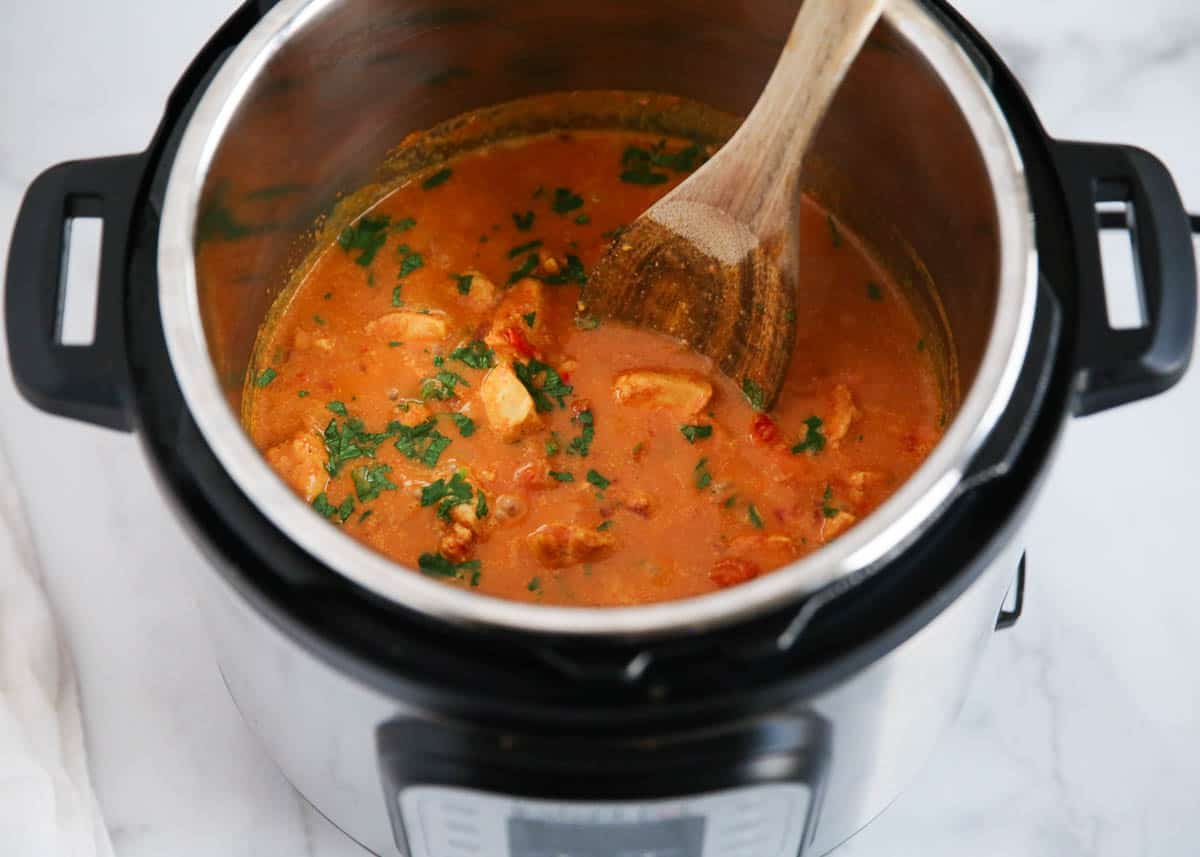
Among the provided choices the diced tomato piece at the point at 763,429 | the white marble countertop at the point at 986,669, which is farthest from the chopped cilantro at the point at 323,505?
the diced tomato piece at the point at 763,429

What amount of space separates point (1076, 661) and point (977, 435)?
99cm

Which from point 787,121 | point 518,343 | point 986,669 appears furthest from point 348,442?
point 986,669

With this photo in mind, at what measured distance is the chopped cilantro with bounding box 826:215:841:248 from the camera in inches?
97.3

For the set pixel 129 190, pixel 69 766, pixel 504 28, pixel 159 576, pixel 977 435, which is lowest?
pixel 69 766

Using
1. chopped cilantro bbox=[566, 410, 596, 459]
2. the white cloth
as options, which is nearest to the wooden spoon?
chopped cilantro bbox=[566, 410, 596, 459]

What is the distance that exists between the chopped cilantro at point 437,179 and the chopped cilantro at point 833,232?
64 centimetres

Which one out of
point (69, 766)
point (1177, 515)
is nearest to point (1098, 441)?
point (1177, 515)

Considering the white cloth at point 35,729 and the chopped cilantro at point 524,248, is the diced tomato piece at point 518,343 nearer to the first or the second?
the chopped cilantro at point 524,248

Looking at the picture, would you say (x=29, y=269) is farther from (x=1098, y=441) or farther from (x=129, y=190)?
(x=1098, y=441)

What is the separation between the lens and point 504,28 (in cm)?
233

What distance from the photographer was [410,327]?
2.33 metres

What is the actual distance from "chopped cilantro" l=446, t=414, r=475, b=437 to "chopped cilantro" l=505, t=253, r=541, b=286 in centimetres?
30

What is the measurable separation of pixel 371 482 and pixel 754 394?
58 centimetres

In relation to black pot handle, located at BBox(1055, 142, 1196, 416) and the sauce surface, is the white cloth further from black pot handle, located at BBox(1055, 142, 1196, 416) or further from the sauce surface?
black pot handle, located at BBox(1055, 142, 1196, 416)
